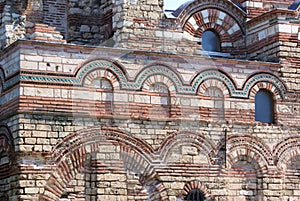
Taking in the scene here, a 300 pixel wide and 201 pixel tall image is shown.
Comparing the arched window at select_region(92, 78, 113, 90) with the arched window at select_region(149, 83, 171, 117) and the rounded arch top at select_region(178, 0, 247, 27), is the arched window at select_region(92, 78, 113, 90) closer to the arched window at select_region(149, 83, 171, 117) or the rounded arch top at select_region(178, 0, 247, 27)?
the arched window at select_region(149, 83, 171, 117)

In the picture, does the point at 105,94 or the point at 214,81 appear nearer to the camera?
the point at 105,94

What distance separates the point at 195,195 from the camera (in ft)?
47.7

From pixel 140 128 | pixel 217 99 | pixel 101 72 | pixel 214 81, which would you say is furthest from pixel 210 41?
pixel 101 72

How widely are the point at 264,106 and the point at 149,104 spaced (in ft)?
8.70

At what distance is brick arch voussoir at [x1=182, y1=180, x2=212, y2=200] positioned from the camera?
47.3 ft

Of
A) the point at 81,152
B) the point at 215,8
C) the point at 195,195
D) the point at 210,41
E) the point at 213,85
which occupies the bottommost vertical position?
the point at 195,195

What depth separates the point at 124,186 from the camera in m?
13.9

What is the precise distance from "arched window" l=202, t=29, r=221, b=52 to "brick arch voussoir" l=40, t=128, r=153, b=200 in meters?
3.81

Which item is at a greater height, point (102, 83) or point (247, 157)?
point (102, 83)

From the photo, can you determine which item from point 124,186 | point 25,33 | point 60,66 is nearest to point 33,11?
point 25,33

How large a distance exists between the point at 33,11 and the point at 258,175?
6314 millimetres

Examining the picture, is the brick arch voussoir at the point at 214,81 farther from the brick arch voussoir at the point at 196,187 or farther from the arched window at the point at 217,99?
the brick arch voussoir at the point at 196,187

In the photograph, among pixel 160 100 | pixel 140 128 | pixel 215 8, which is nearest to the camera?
pixel 140 128

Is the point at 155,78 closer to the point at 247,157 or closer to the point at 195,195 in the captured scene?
the point at 195,195
